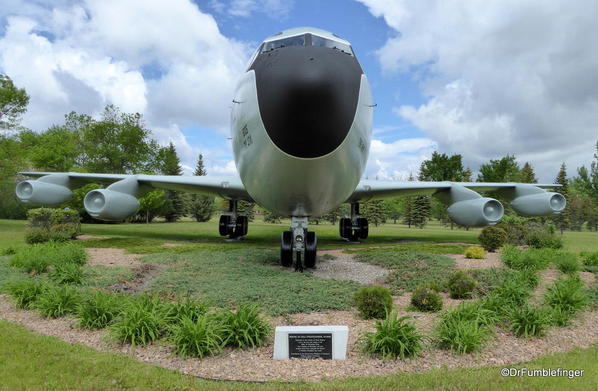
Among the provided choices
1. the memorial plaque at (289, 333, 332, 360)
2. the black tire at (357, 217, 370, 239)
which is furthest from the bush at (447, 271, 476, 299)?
the black tire at (357, 217, 370, 239)

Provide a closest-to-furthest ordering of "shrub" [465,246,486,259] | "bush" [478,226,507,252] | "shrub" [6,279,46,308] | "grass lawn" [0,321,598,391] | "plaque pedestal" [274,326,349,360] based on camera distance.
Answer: "grass lawn" [0,321,598,391], "plaque pedestal" [274,326,349,360], "shrub" [6,279,46,308], "shrub" [465,246,486,259], "bush" [478,226,507,252]

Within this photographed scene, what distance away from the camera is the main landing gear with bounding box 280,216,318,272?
7.72 metres

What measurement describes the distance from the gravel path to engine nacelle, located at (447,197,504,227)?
429 cm

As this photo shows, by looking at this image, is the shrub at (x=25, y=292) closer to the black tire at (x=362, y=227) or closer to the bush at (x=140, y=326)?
the bush at (x=140, y=326)

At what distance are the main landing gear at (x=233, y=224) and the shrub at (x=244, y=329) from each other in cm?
1196

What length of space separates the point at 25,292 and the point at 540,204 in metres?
15.4

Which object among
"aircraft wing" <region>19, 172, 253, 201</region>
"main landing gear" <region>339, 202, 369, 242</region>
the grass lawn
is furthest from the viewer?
"main landing gear" <region>339, 202, 369, 242</region>

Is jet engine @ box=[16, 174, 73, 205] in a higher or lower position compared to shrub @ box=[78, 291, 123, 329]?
higher

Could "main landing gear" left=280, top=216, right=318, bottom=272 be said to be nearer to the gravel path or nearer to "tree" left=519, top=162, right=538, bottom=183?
the gravel path

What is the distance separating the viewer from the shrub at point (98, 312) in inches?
177

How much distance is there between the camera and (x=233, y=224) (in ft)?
52.0

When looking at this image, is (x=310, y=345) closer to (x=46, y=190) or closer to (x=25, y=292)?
(x=25, y=292)

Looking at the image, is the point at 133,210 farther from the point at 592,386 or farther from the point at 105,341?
the point at 592,386

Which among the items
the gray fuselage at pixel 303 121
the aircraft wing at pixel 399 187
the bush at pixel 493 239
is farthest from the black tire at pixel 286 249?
the bush at pixel 493 239
